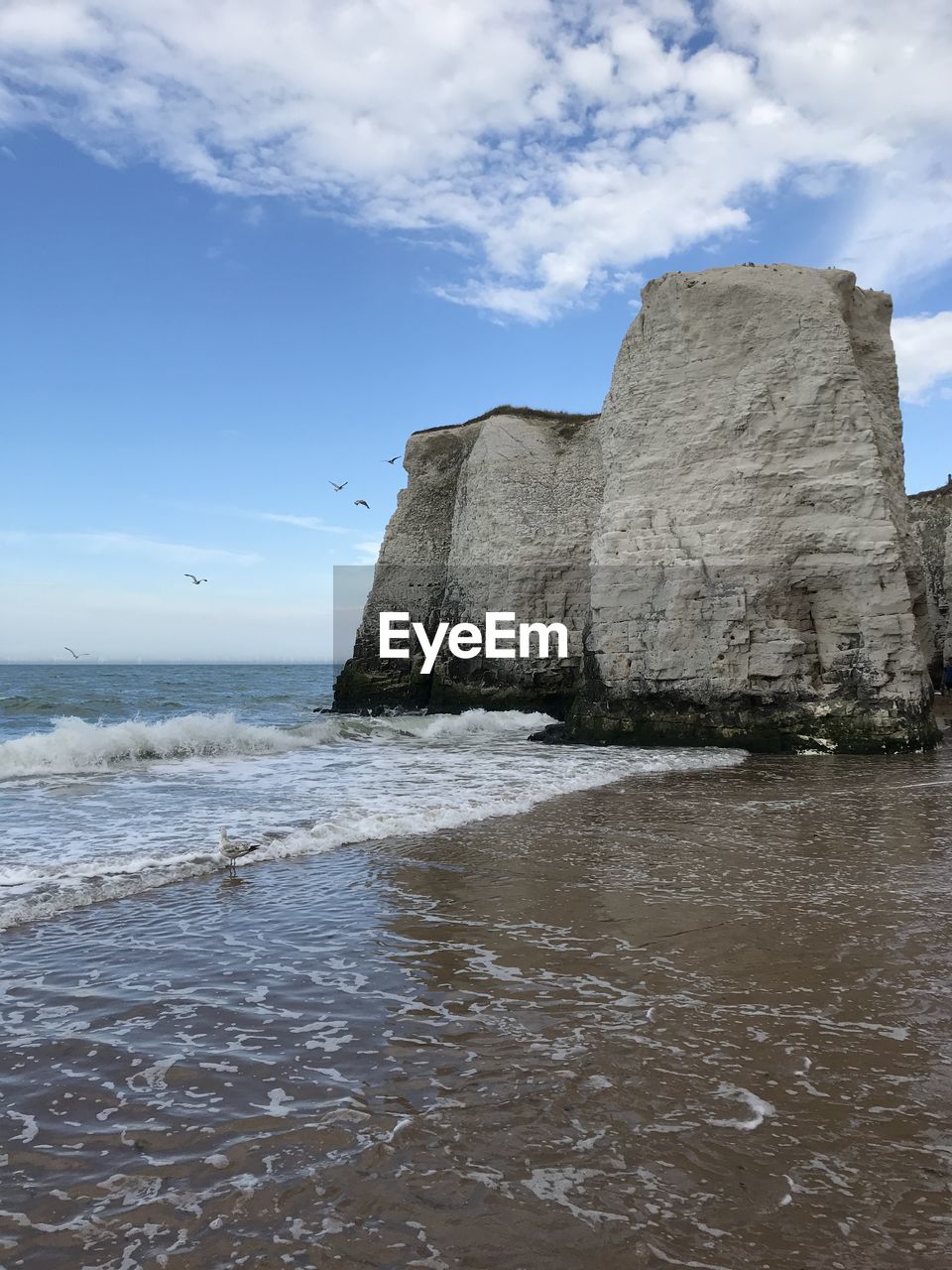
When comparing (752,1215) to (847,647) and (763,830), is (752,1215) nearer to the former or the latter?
(763,830)

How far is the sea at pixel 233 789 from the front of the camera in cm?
704

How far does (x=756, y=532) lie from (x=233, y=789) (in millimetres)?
10792

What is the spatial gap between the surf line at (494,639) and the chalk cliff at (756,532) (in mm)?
5048

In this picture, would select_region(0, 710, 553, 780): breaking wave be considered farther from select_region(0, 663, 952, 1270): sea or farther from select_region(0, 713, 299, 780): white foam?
select_region(0, 663, 952, 1270): sea

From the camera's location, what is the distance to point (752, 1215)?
94.6 inches

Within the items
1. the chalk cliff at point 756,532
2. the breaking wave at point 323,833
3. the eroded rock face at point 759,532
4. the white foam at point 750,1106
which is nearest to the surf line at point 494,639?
the chalk cliff at point 756,532

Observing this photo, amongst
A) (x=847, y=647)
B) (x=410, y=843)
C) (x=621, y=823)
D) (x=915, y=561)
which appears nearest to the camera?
(x=410, y=843)

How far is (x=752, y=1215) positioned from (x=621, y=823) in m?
6.48

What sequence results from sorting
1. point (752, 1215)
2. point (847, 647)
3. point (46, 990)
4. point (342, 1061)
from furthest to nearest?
1. point (847, 647)
2. point (46, 990)
3. point (342, 1061)
4. point (752, 1215)

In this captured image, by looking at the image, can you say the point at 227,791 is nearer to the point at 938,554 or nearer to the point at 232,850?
the point at 232,850

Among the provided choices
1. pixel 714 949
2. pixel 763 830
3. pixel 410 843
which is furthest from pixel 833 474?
pixel 714 949

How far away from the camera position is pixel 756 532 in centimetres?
1634

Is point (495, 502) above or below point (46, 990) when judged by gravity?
above

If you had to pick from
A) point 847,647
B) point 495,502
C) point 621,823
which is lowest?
point 621,823
